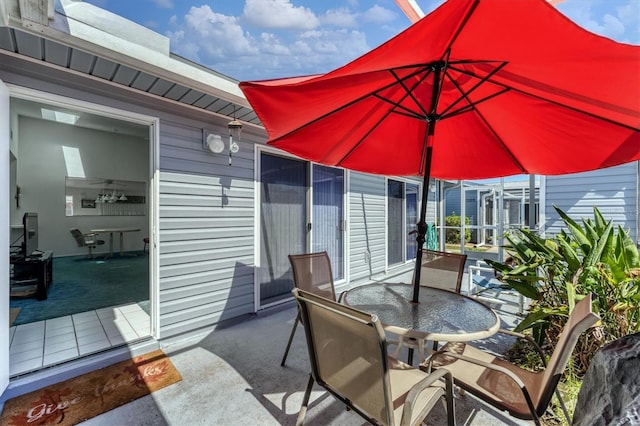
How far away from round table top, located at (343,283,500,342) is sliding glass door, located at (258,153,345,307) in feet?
6.16

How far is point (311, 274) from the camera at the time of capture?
2975 millimetres

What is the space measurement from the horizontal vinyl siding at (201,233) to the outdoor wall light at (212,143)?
7 centimetres

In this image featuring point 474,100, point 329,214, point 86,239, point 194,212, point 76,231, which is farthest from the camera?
point 86,239

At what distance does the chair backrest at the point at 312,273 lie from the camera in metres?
2.82

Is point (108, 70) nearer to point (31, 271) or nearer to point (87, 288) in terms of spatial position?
point (31, 271)

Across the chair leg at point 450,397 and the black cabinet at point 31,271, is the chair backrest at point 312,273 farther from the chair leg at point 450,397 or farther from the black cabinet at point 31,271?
the black cabinet at point 31,271

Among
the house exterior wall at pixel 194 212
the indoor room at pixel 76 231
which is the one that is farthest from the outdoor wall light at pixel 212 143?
the indoor room at pixel 76 231

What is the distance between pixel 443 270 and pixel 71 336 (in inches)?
160

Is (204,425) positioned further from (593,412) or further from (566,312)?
(566,312)

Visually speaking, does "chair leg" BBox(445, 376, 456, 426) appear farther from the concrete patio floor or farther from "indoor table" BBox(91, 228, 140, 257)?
"indoor table" BBox(91, 228, 140, 257)

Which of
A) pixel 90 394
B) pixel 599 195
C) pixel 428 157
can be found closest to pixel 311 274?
pixel 428 157

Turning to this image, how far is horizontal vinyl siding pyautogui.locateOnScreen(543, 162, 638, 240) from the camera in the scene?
4883 millimetres

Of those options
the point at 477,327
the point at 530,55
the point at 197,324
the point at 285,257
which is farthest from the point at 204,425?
the point at 530,55

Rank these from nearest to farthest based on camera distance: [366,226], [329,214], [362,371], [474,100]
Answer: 1. [362,371]
2. [474,100]
3. [329,214]
4. [366,226]
